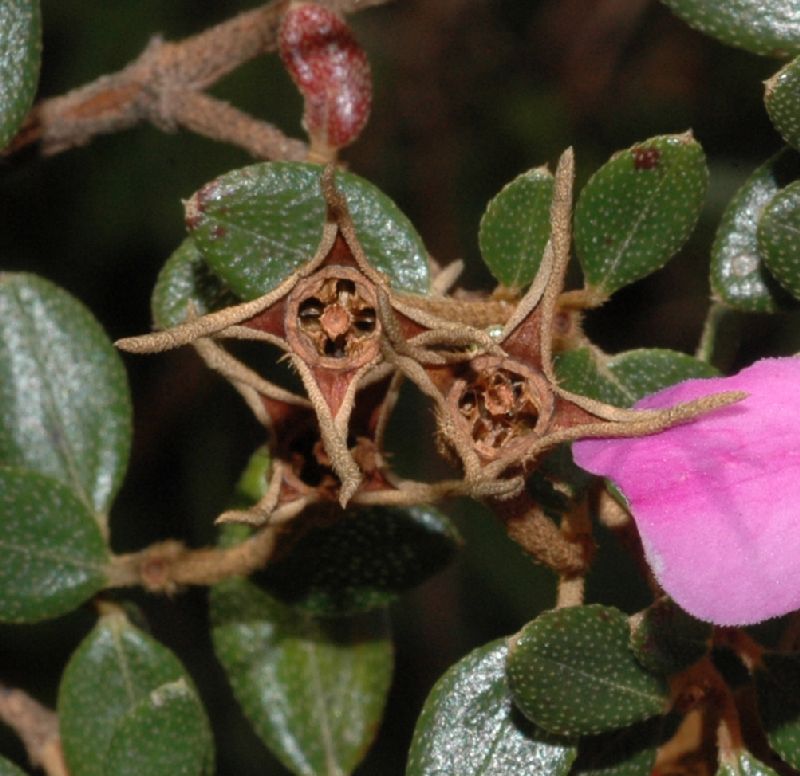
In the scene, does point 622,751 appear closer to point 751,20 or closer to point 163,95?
point 751,20

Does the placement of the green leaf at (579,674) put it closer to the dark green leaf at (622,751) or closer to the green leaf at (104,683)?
the dark green leaf at (622,751)

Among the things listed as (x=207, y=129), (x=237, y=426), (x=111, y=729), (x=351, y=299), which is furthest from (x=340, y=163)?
(x=237, y=426)

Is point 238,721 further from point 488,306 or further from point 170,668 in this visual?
point 488,306

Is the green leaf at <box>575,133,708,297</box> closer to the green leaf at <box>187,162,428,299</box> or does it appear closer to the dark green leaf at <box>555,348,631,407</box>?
the dark green leaf at <box>555,348,631,407</box>

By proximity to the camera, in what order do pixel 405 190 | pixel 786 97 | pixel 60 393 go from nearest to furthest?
pixel 786 97 → pixel 60 393 → pixel 405 190

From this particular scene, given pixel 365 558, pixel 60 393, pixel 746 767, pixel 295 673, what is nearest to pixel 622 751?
pixel 746 767

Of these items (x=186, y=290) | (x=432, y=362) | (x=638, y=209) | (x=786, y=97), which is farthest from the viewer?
(x=186, y=290)

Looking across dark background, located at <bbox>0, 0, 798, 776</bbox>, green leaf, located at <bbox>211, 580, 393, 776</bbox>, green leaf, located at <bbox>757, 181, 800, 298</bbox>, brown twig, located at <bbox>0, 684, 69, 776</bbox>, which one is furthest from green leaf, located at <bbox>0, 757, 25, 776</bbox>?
dark background, located at <bbox>0, 0, 798, 776</bbox>
